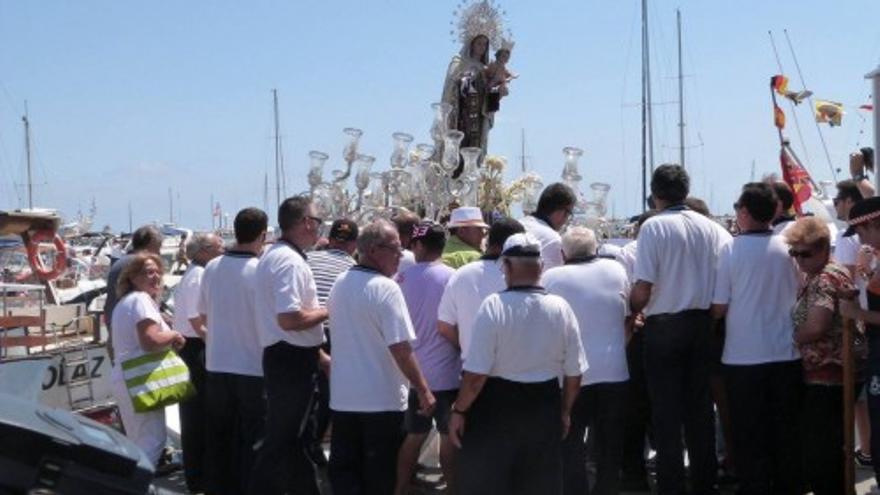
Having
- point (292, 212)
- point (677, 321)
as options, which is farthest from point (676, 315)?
point (292, 212)

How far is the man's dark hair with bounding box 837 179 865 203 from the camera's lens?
845 centimetres

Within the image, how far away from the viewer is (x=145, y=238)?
27.3 feet

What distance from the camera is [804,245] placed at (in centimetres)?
643

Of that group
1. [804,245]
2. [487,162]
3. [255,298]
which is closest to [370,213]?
[487,162]

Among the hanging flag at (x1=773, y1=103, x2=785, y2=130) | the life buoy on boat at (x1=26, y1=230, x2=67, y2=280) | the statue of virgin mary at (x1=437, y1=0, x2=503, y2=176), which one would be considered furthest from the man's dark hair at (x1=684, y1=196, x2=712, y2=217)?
the life buoy on boat at (x1=26, y1=230, x2=67, y2=280)

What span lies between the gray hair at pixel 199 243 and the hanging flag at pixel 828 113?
7.92 metres

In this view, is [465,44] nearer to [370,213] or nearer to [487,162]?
[487,162]

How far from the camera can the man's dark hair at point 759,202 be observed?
6.66 metres

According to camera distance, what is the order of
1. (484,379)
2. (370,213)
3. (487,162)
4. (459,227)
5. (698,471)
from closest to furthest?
(484,379) < (698,471) < (459,227) < (370,213) < (487,162)

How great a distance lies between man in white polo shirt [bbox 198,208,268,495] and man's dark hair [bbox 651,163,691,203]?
2650 mm

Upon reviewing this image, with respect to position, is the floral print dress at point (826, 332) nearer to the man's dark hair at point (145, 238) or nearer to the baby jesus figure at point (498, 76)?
the man's dark hair at point (145, 238)

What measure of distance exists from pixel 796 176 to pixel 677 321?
526 cm

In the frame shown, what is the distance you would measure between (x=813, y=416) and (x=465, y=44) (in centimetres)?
880

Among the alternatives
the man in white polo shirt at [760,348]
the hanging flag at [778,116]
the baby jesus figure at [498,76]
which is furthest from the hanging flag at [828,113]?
the man in white polo shirt at [760,348]
